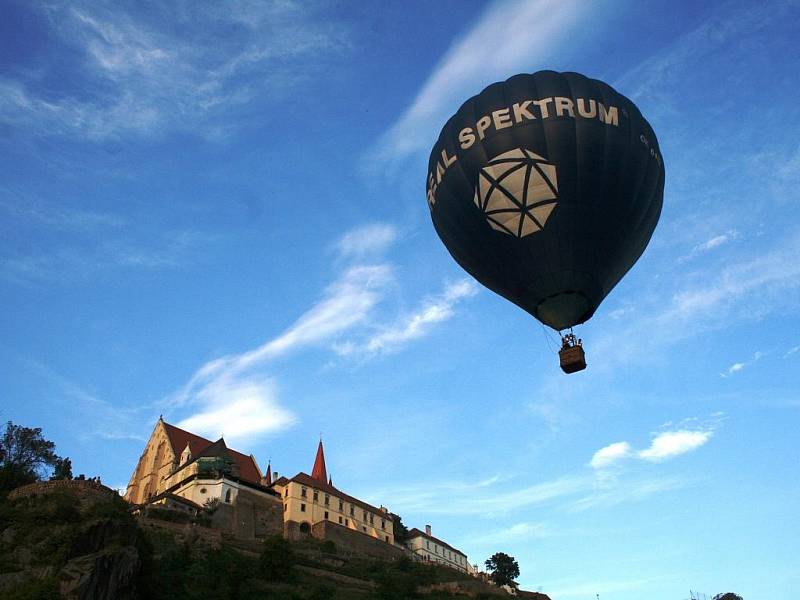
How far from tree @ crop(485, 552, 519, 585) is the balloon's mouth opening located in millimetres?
57481

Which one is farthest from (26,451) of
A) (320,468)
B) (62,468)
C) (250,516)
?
(320,468)

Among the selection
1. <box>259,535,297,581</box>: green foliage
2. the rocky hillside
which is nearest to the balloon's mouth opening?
the rocky hillside

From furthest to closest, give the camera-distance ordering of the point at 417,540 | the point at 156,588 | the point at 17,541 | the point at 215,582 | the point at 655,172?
the point at 417,540, the point at 215,582, the point at 17,541, the point at 156,588, the point at 655,172

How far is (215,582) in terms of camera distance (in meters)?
40.9

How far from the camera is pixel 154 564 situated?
37188mm

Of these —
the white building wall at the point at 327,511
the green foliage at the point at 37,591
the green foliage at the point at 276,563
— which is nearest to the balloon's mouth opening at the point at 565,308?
the green foliage at the point at 37,591

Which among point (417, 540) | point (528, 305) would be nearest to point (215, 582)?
point (528, 305)

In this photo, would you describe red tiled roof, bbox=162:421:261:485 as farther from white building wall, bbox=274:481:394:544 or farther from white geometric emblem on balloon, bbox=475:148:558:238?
white geometric emblem on balloon, bbox=475:148:558:238

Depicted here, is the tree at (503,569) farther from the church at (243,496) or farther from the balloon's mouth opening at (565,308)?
the balloon's mouth opening at (565,308)

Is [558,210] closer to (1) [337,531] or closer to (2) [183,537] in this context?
(2) [183,537]

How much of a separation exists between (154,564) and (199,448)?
144 feet

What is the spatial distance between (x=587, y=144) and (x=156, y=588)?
99.2ft

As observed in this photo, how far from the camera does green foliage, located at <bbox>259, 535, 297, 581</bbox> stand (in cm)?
4584

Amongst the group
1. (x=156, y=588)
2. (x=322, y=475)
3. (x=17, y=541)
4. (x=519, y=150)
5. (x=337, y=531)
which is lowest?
(x=156, y=588)
